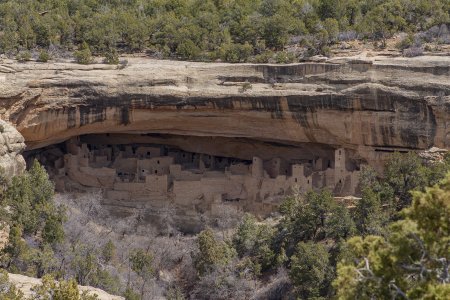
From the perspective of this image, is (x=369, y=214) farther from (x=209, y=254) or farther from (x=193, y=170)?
(x=193, y=170)

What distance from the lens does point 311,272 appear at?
1733 cm

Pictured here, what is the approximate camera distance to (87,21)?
2697cm

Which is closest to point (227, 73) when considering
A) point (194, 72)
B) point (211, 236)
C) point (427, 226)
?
point (194, 72)

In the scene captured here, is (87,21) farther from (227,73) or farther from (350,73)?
(350,73)

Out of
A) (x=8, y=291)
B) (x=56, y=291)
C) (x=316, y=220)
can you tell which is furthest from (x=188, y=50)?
(x=56, y=291)

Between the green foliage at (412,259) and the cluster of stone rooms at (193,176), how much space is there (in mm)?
11333

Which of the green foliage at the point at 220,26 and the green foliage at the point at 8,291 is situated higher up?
the green foliage at the point at 220,26

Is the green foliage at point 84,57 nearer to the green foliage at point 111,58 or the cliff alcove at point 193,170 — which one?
the green foliage at point 111,58

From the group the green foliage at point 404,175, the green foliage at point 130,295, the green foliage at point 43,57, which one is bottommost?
the green foliage at point 130,295

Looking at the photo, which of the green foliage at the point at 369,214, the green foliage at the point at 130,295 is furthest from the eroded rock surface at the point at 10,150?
the green foliage at the point at 369,214

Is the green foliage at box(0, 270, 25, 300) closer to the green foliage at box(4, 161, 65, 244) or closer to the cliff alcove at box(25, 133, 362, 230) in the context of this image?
the green foliage at box(4, 161, 65, 244)

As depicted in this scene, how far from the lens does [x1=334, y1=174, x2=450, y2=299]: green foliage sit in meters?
10.3

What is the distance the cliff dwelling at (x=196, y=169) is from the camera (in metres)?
22.6

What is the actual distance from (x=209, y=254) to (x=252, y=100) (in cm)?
442
